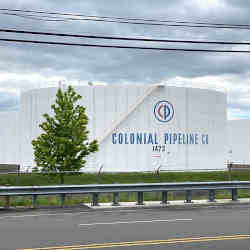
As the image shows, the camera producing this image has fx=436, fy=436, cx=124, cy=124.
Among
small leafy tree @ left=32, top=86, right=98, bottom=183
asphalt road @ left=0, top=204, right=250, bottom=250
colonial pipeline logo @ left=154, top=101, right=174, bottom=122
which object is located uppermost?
colonial pipeline logo @ left=154, top=101, right=174, bottom=122

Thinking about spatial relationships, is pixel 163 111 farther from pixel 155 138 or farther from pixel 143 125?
pixel 155 138

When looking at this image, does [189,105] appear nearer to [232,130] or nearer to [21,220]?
[232,130]

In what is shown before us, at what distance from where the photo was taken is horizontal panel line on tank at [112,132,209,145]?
45.9 metres

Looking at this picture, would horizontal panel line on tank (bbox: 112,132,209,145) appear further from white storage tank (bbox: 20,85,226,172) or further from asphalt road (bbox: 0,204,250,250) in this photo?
asphalt road (bbox: 0,204,250,250)

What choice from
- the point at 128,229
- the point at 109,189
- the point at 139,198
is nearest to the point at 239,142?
the point at 139,198

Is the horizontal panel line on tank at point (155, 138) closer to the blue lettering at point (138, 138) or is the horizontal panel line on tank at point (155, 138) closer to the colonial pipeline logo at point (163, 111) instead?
the blue lettering at point (138, 138)

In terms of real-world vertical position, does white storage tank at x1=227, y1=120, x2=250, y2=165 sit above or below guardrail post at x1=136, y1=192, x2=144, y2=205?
above

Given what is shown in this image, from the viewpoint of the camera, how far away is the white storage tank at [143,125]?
45938mm

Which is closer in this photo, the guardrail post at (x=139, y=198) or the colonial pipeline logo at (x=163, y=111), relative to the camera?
the guardrail post at (x=139, y=198)

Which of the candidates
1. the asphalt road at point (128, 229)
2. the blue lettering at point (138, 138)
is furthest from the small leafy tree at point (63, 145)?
the asphalt road at point (128, 229)

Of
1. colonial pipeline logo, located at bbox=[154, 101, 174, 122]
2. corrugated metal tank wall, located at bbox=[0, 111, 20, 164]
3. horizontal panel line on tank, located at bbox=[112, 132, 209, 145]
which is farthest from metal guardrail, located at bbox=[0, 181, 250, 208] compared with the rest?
corrugated metal tank wall, located at bbox=[0, 111, 20, 164]

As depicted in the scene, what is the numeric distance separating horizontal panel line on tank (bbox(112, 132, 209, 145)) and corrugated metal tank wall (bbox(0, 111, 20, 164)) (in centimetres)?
2212

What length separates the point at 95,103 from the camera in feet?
153

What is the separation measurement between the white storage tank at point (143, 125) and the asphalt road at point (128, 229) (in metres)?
30.9
